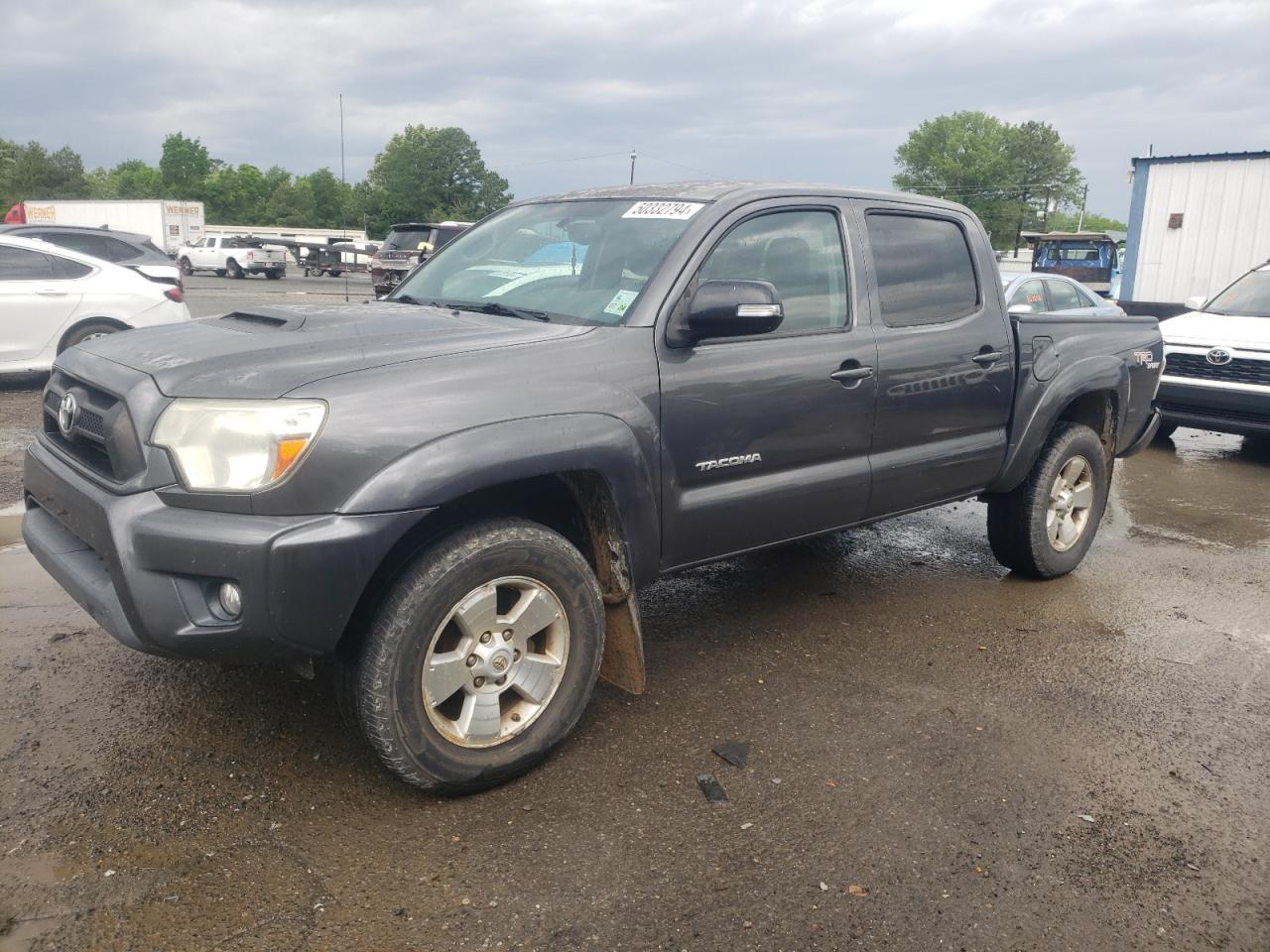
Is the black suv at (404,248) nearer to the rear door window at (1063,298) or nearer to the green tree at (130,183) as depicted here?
the rear door window at (1063,298)

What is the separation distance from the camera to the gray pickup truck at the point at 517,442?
8.59 ft

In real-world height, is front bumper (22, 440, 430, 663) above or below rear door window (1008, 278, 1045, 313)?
below

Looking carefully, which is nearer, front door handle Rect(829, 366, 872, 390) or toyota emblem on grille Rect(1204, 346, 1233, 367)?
front door handle Rect(829, 366, 872, 390)

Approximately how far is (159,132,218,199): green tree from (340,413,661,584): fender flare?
11890cm

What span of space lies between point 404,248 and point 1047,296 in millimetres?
16715

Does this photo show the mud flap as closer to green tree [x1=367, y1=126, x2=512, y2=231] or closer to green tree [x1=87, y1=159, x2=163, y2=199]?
green tree [x1=367, y1=126, x2=512, y2=231]

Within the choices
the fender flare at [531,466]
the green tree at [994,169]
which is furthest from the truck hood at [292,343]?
the green tree at [994,169]

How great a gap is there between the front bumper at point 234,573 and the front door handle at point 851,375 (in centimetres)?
177

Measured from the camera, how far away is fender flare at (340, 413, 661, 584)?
2.67 m

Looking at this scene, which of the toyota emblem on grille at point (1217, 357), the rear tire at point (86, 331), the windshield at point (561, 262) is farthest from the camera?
the rear tire at point (86, 331)

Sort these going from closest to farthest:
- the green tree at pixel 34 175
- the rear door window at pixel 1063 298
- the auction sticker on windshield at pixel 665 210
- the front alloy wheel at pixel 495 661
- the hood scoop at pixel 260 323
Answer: the front alloy wheel at pixel 495 661, the hood scoop at pixel 260 323, the auction sticker on windshield at pixel 665 210, the rear door window at pixel 1063 298, the green tree at pixel 34 175

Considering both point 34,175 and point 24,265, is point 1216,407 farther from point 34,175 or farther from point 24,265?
point 34,175

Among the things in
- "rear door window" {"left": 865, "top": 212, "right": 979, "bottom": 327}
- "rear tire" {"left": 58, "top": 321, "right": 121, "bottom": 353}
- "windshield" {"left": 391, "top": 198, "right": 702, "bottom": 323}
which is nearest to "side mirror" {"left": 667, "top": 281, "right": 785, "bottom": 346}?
"windshield" {"left": 391, "top": 198, "right": 702, "bottom": 323}

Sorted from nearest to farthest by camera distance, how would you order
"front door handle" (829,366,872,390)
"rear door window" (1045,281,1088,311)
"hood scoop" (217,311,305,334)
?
"hood scoop" (217,311,305,334)
"front door handle" (829,366,872,390)
"rear door window" (1045,281,1088,311)
